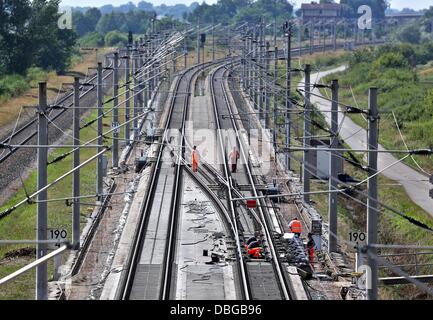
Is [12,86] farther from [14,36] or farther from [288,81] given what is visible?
[288,81]

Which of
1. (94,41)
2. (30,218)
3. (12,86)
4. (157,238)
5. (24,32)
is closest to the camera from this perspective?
(157,238)

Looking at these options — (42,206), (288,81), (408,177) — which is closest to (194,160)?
(288,81)

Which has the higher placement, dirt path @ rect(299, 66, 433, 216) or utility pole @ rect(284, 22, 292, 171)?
utility pole @ rect(284, 22, 292, 171)

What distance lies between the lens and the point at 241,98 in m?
58.6

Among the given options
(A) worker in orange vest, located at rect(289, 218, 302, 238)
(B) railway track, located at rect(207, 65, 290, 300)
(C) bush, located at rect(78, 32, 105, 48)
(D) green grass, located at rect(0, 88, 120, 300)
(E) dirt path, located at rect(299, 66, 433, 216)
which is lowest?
(E) dirt path, located at rect(299, 66, 433, 216)

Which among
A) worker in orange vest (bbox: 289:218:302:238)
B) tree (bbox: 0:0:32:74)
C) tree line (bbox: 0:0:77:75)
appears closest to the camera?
worker in orange vest (bbox: 289:218:302:238)

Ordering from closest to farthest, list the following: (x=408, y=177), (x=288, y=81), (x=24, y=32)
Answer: (x=288, y=81)
(x=408, y=177)
(x=24, y=32)

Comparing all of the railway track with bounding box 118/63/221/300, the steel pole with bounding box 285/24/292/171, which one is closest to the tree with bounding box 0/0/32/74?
the railway track with bounding box 118/63/221/300

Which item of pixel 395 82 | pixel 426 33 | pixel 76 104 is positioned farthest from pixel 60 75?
pixel 426 33

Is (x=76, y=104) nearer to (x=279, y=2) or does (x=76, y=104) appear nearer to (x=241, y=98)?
(x=241, y=98)

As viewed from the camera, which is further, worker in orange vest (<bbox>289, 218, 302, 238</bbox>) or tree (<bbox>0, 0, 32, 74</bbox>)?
tree (<bbox>0, 0, 32, 74</bbox>)

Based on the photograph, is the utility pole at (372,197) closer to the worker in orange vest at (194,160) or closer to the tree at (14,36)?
the worker in orange vest at (194,160)

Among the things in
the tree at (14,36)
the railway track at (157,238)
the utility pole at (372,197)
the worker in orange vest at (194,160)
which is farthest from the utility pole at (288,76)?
the tree at (14,36)

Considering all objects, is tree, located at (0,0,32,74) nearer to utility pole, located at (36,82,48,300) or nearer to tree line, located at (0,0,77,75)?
tree line, located at (0,0,77,75)
